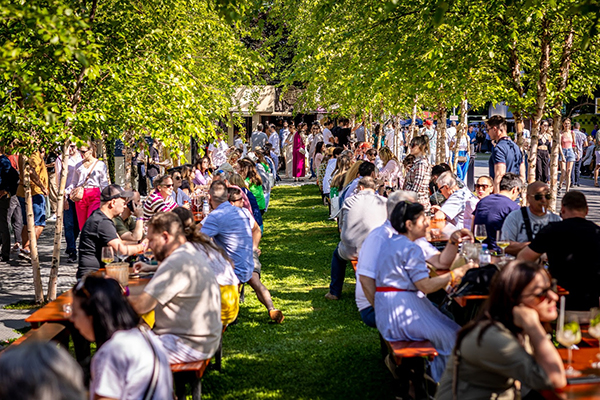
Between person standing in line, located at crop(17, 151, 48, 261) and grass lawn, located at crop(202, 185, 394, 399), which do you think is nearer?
grass lawn, located at crop(202, 185, 394, 399)

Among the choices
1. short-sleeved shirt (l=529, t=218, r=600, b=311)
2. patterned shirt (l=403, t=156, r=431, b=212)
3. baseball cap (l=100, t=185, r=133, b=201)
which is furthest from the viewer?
patterned shirt (l=403, t=156, r=431, b=212)

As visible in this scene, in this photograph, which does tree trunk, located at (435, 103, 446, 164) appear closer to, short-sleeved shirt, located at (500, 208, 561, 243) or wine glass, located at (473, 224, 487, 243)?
short-sleeved shirt, located at (500, 208, 561, 243)

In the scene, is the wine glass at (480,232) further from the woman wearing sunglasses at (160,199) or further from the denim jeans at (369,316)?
the woman wearing sunglasses at (160,199)

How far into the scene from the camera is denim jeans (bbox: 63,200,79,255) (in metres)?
11.8

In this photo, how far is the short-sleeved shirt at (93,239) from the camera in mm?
7152

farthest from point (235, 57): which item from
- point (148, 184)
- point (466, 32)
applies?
point (148, 184)

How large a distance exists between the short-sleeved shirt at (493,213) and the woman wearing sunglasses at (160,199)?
Answer: 4461 mm

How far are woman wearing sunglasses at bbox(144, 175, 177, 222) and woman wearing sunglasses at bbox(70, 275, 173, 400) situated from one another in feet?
19.5

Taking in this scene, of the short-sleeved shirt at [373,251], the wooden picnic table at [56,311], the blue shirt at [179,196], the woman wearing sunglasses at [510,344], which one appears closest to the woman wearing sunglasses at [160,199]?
the blue shirt at [179,196]

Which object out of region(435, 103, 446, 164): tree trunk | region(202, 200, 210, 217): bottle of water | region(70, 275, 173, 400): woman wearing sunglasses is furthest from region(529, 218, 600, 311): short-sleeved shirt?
region(435, 103, 446, 164): tree trunk

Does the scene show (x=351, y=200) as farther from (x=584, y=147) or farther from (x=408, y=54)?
(x=584, y=147)

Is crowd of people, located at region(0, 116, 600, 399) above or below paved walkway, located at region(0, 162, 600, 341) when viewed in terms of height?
A: above

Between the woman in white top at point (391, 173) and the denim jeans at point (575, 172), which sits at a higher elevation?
the woman in white top at point (391, 173)

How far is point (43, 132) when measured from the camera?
7.58 m
